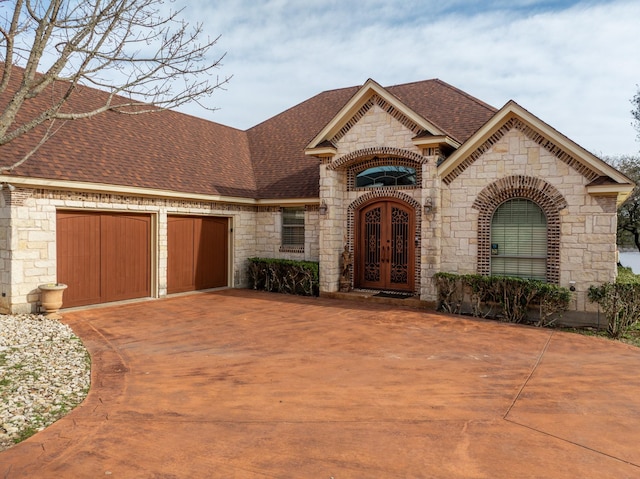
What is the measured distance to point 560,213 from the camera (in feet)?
31.9

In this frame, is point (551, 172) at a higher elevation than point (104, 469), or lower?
higher

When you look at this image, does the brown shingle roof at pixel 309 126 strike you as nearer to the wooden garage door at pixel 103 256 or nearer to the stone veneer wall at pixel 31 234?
the wooden garage door at pixel 103 256

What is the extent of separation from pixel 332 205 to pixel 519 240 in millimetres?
5119

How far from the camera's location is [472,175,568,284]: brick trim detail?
978cm

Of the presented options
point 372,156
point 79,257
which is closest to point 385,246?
point 372,156

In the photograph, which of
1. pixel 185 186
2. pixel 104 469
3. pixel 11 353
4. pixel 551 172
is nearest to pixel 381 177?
pixel 551 172

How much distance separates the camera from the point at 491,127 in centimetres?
1026

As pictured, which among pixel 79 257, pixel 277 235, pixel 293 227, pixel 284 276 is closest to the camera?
pixel 79 257

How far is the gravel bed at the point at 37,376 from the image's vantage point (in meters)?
4.45

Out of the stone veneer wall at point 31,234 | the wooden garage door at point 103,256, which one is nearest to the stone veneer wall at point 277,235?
the wooden garage door at point 103,256

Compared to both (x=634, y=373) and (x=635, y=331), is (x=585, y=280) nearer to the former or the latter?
(x=635, y=331)

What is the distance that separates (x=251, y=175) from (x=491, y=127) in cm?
911

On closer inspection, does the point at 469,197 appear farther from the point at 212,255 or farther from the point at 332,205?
the point at 212,255

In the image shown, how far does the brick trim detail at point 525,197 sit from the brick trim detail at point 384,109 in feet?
8.36
